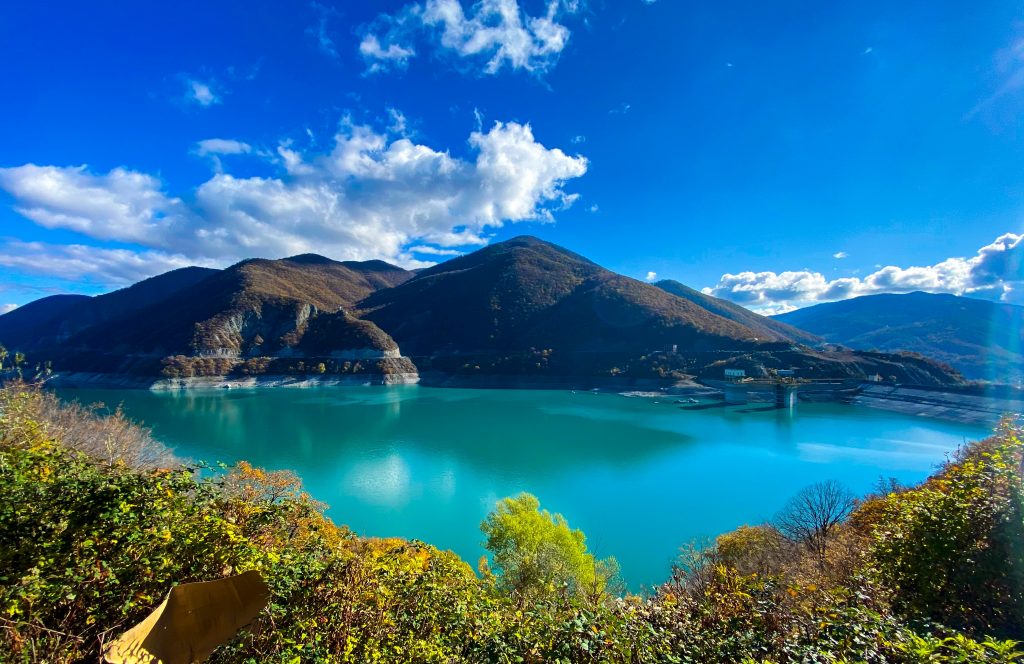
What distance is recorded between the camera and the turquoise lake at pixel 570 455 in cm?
2058

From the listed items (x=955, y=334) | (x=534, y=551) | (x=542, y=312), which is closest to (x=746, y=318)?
(x=955, y=334)

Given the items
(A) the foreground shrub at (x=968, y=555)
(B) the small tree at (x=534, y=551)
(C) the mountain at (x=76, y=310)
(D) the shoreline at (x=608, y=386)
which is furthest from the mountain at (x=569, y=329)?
(C) the mountain at (x=76, y=310)

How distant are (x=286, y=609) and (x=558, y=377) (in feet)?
253

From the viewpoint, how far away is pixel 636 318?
319 ft

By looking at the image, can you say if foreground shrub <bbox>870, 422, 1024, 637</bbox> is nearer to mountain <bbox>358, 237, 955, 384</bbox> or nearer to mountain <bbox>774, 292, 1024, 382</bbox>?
mountain <bbox>358, 237, 955, 384</bbox>

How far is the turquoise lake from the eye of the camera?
20.6 metres

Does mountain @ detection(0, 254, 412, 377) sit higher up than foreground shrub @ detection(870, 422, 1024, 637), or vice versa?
mountain @ detection(0, 254, 412, 377)

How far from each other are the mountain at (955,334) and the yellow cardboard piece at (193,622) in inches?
4766

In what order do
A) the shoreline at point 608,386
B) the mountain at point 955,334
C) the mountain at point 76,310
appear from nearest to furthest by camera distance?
the shoreline at point 608,386 < the mountain at point 955,334 < the mountain at point 76,310

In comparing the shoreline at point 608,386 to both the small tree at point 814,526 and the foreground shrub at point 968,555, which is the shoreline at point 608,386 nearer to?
the small tree at point 814,526

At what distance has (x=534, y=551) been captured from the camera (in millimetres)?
14367

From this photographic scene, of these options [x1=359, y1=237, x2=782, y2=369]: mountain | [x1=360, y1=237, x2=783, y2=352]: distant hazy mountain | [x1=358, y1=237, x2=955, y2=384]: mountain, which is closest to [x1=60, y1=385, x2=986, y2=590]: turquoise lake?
[x1=358, y1=237, x2=955, y2=384]: mountain

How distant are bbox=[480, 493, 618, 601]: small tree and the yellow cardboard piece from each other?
921cm

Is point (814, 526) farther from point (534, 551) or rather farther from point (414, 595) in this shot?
point (414, 595)
